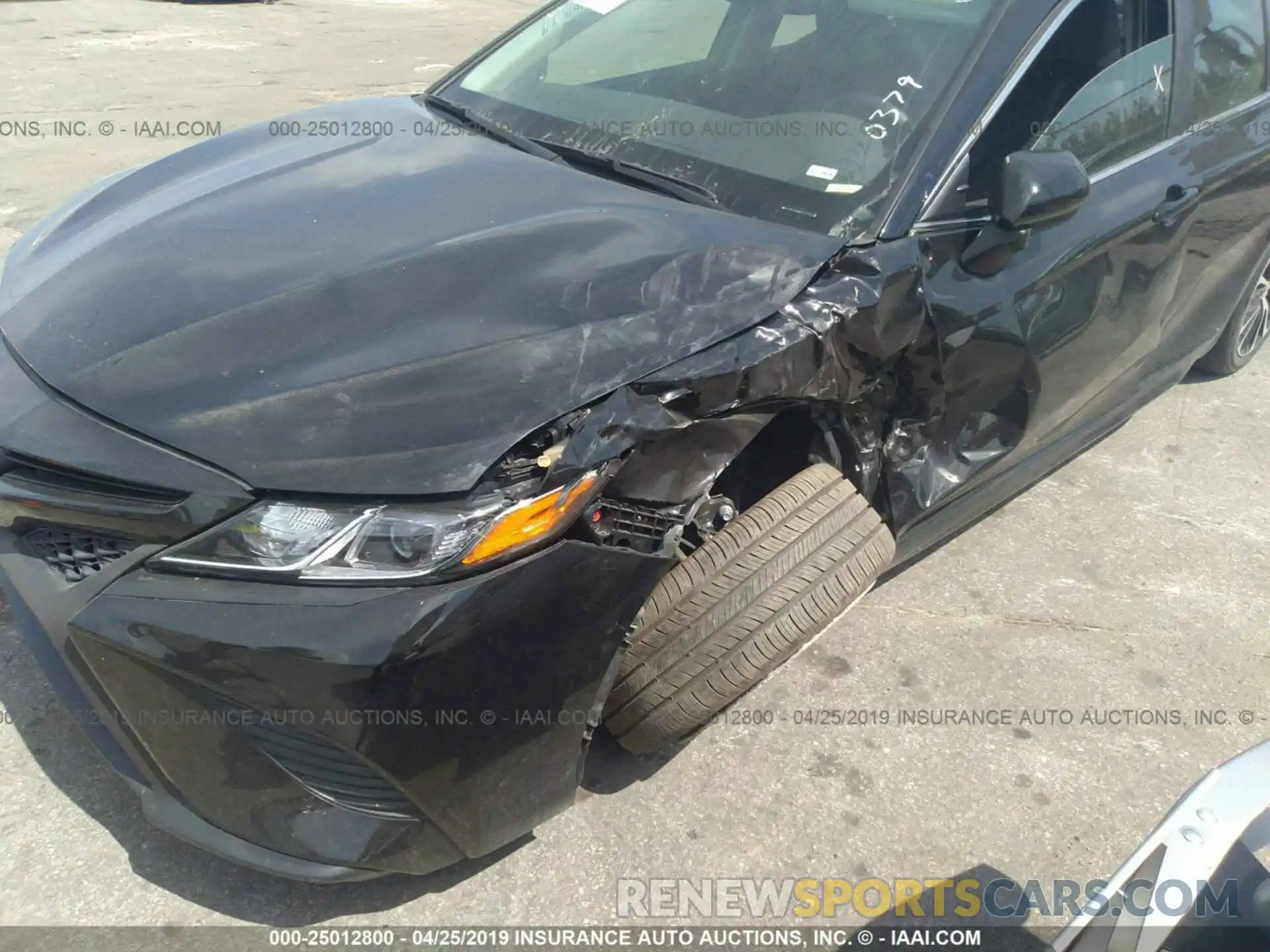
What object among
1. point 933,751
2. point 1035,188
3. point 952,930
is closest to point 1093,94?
point 1035,188

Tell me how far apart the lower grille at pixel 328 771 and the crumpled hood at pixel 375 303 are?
402 millimetres

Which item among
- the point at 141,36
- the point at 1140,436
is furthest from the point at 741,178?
the point at 141,36

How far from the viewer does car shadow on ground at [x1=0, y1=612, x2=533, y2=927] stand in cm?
201

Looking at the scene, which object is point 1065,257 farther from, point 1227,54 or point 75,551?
point 75,551

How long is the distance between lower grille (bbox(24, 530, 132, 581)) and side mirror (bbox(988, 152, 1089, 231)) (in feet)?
6.36

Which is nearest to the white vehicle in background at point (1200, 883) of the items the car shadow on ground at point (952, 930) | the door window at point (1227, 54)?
the car shadow on ground at point (952, 930)

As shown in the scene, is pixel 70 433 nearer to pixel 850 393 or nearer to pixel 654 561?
pixel 654 561

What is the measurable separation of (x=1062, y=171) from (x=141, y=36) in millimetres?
11607

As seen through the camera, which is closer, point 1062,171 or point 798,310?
point 798,310

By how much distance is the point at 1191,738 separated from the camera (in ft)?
8.63

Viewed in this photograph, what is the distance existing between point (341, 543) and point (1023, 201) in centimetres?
166

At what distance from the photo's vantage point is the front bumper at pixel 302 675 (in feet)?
5.38

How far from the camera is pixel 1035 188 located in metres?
2.33

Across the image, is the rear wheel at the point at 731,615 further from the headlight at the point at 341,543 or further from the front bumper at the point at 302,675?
A: the headlight at the point at 341,543
